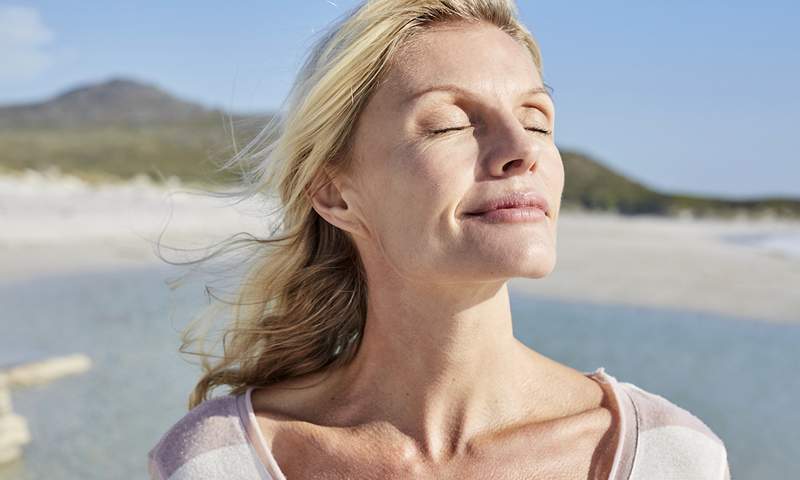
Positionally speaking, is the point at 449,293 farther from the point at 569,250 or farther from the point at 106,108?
the point at 106,108

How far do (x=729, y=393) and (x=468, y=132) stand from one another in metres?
6.15

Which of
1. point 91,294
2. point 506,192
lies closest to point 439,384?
point 506,192

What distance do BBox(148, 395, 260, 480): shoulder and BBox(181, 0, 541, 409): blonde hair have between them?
0.69ft

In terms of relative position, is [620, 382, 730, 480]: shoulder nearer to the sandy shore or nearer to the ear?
the ear

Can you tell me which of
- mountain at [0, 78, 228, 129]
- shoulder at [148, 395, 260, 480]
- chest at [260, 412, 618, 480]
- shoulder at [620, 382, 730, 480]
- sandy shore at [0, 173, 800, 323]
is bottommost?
mountain at [0, 78, 228, 129]

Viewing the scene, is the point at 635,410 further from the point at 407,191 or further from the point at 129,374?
the point at 129,374

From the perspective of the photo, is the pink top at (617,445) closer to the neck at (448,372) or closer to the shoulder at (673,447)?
the shoulder at (673,447)

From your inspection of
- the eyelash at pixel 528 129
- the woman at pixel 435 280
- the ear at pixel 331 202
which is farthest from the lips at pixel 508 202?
the ear at pixel 331 202

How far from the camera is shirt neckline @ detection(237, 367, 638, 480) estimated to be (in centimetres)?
155

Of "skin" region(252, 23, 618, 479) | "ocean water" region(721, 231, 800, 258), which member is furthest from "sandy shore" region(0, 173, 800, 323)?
"skin" region(252, 23, 618, 479)

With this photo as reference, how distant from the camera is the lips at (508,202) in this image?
5.00 ft

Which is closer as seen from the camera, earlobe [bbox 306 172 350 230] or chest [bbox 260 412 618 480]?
chest [bbox 260 412 618 480]

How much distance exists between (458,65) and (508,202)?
0.97ft

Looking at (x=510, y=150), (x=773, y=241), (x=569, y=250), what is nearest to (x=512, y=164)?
(x=510, y=150)
